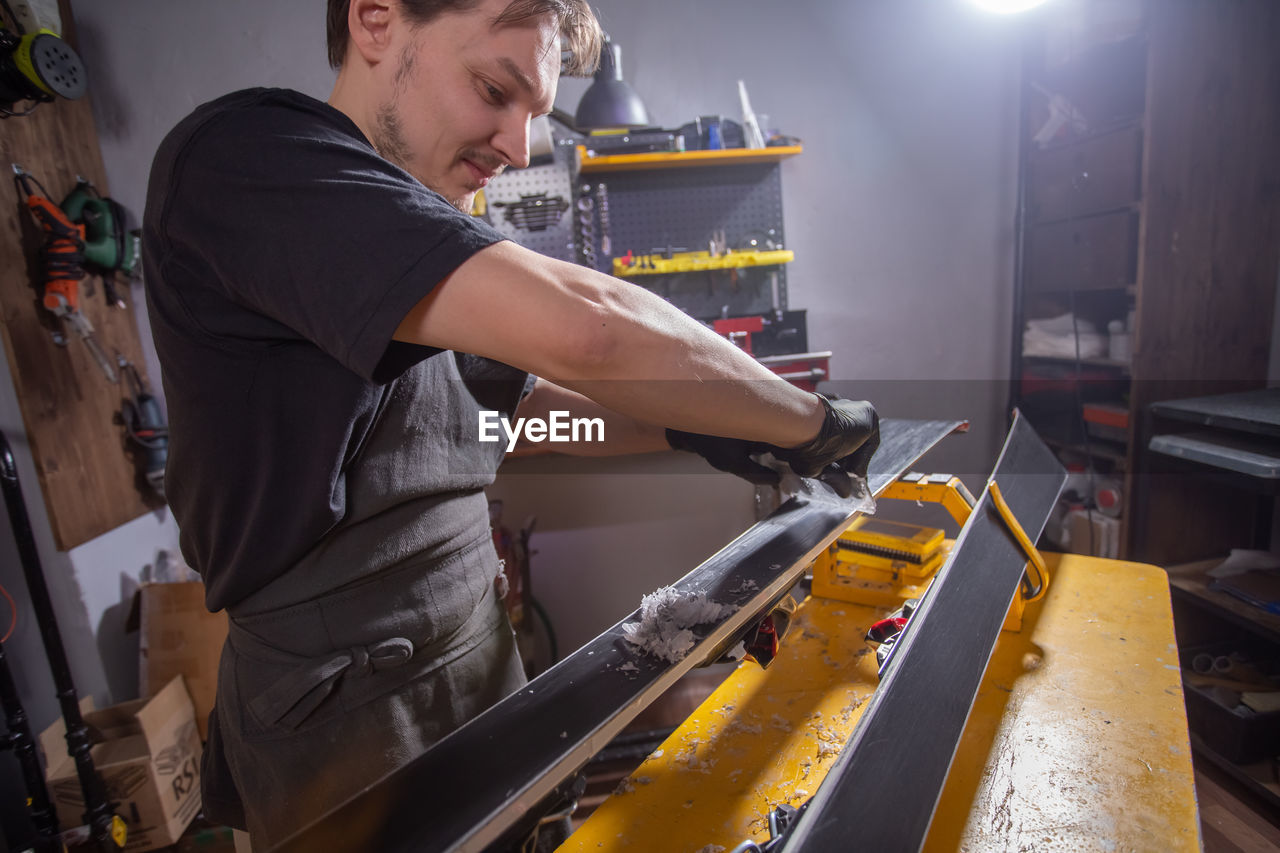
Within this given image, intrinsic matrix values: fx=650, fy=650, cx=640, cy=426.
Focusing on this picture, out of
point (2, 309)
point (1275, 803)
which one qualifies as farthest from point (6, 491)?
point (1275, 803)

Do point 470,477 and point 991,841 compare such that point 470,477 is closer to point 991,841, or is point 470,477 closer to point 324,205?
point 324,205

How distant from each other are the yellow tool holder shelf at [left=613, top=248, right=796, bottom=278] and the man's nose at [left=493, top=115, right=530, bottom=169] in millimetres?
1479

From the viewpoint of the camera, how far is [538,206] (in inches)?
97.0

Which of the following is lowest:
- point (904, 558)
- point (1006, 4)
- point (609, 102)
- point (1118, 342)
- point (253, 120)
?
point (904, 558)

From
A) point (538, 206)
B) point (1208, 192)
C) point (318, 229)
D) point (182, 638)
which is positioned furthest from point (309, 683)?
point (1208, 192)

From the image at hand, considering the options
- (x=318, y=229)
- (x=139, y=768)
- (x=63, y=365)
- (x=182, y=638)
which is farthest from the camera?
(x=182, y=638)

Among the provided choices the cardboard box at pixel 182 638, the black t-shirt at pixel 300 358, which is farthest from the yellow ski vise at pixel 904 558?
the cardboard box at pixel 182 638

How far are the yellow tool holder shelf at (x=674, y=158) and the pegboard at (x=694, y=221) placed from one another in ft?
0.27

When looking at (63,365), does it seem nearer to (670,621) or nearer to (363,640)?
A: (363,640)

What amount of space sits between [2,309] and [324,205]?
1895 mm

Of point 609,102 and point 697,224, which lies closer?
point 609,102

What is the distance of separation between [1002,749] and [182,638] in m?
2.30

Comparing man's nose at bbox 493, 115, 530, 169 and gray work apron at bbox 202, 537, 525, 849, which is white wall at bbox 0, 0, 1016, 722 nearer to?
gray work apron at bbox 202, 537, 525, 849

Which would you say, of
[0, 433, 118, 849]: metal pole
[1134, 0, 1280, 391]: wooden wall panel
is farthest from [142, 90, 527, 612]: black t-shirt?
[1134, 0, 1280, 391]: wooden wall panel
